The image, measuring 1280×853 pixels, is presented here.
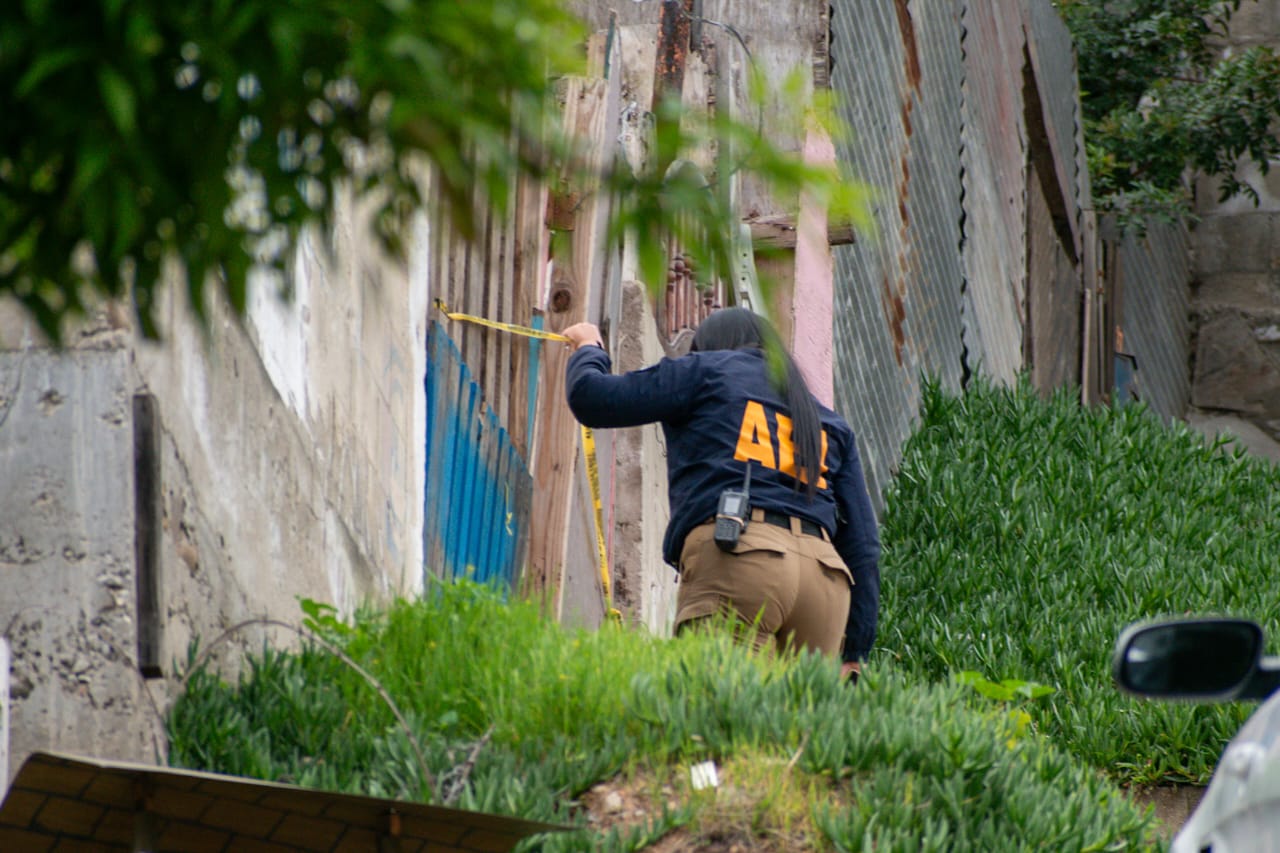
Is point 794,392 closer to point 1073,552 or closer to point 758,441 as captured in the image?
point 758,441

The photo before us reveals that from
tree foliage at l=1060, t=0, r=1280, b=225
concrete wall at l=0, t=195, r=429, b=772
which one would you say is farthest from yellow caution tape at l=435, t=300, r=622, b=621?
tree foliage at l=1060, t=0, r=1280, b=225

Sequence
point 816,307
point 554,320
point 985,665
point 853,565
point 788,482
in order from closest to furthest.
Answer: point 788,482, point 853,565, point 554,320, point 985,665, point 816,307

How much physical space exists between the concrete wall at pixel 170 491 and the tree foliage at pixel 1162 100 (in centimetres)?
1341

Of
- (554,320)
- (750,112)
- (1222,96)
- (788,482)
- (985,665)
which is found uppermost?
(1222,96)

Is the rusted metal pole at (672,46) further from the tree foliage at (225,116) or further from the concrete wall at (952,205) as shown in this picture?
the tree foliage at (225,116)

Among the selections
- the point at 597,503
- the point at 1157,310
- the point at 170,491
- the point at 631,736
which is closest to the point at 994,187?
the point at 1157,310

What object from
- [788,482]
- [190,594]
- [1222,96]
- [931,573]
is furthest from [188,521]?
[1222,96]

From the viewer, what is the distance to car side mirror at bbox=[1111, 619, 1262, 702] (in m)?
2.63

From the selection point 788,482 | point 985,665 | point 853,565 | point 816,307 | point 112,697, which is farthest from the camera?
point 816,307

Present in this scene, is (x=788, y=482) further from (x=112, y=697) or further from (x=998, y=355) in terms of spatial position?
(x=998, y=355)

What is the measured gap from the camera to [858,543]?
19.4ft

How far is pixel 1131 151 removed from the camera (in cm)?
1759

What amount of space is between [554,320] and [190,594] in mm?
2564

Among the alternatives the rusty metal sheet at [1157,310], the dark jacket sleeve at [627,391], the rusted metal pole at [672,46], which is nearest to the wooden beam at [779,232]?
the rusted metal pole at [672,46]
